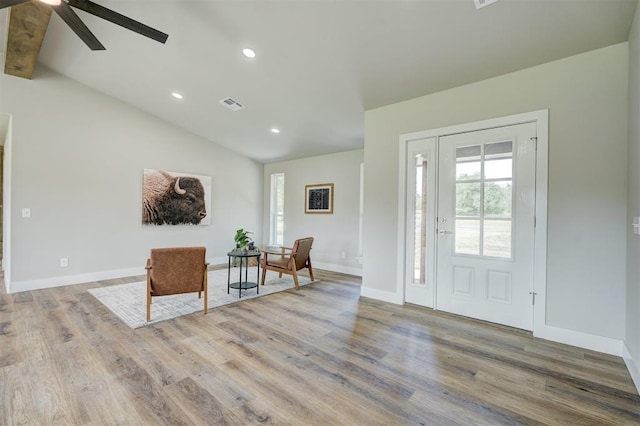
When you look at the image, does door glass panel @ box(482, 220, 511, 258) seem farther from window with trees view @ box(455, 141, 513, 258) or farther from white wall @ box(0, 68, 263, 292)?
white wall @ box(0, 68, 263, 292)

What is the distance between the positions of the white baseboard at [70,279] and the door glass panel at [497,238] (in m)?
5.50

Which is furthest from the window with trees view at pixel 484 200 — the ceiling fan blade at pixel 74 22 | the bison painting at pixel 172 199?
the bison painting at pixel 172 199

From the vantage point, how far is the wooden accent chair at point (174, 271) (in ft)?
10.0

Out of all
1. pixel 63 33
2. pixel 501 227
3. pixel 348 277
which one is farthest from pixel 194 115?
pixel 501 227

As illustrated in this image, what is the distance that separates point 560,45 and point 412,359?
9.70ft

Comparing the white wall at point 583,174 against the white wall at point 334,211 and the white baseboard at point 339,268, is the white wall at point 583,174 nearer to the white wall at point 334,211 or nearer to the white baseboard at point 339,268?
the white wall at point 334,211

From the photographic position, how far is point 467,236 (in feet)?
10.7

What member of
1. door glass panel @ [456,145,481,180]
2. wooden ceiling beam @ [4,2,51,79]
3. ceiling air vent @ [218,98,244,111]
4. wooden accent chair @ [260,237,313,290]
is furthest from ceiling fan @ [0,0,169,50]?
door glass panel @ [456,145,481,180]

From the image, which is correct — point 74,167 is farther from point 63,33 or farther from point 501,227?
point 501,227

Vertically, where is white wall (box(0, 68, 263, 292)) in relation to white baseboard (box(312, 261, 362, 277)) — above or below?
above

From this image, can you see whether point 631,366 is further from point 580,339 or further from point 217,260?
point 217,260

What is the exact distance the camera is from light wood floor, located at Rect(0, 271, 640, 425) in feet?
5.58

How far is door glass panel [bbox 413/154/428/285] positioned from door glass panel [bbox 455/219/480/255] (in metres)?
0.39

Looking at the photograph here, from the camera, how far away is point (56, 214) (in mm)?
4367
